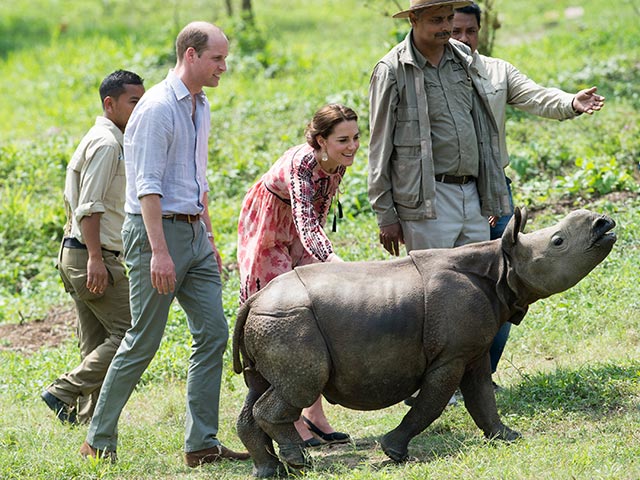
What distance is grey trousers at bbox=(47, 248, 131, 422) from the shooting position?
6840mm

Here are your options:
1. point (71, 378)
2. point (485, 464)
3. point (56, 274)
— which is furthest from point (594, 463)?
point (56, 274)

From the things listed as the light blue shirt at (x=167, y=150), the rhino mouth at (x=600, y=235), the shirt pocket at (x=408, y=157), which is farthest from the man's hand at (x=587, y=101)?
the light blue shirt at (x=167, y=150)

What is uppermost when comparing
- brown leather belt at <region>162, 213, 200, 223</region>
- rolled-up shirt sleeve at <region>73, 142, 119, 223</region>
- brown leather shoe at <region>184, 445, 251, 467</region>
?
rolled-up shirt sleeve at <region>73, 142, 119, 223</region>

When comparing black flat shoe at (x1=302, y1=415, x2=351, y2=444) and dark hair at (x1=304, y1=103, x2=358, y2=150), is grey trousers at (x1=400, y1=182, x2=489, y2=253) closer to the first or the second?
dark hair at (x1=304, y1=103, x2=358, y2=150)

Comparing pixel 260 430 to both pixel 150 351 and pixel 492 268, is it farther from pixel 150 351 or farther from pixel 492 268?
pixel 492 268

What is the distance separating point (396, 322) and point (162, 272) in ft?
4.13

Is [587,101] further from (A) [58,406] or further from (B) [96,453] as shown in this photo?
(A) [58,406]

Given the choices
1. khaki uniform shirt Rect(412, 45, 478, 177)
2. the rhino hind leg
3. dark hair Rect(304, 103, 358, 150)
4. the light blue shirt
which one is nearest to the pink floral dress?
dark hair Rect(304, 103, 358, 150)

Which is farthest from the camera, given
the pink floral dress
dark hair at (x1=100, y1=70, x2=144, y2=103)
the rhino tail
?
dark hair at (x1=100, y1=70, x2=144, y2=103)

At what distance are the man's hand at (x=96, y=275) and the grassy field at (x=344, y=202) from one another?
3.06 feet

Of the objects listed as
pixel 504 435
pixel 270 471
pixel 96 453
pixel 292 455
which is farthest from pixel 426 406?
pixel 96 453

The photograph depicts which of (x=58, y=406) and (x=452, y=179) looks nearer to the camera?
(x=452, y=179)

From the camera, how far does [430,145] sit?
6.10 metres

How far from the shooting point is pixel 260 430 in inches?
218
